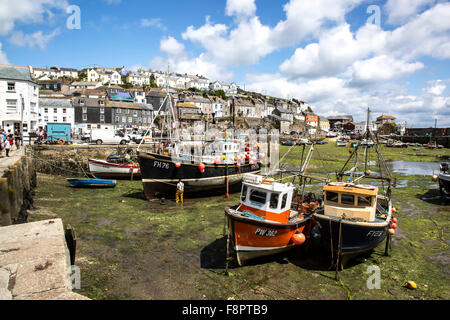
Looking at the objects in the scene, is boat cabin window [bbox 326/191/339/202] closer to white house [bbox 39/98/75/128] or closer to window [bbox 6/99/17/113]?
window [bbox 6/99/17/113]

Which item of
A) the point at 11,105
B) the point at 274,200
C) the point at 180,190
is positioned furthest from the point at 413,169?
the point at 11,105

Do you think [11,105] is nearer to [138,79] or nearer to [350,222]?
[350,222]

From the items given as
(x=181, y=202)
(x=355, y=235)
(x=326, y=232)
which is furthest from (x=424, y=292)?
(x=181, y=202)

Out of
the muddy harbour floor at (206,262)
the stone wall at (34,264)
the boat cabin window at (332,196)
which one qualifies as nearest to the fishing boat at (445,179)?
the muddy harbour floor at (206,262)

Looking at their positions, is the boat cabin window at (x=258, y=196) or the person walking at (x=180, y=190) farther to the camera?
the person walking at (x=180, y=190)

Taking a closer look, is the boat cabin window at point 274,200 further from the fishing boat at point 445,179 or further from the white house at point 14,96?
the white house at point 14,96

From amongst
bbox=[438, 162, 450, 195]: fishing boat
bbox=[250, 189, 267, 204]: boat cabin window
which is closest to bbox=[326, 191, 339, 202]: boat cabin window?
bbox=[250, 189, 267, 204]: boat cabin window

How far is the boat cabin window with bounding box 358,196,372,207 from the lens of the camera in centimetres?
1067

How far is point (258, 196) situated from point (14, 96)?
39.3 m

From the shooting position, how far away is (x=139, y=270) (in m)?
9.61

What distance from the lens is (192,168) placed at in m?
19.7

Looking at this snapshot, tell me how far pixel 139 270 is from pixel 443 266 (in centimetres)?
1143

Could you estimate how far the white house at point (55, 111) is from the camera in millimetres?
56906

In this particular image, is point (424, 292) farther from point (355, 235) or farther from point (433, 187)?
point (433, 187)
